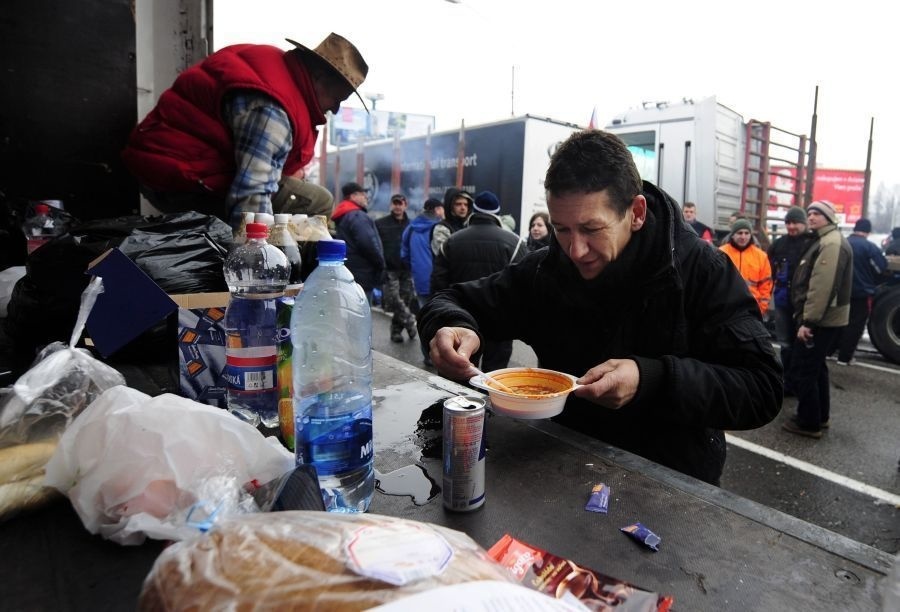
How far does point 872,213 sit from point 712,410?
43993 mm

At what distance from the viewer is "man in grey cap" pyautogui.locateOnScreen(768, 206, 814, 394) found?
6.15 meters

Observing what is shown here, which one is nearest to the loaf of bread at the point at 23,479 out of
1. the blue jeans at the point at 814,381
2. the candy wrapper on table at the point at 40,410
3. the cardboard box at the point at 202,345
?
the candy wrapper on table at the point at 40,410

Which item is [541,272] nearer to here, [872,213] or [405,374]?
[405,374]

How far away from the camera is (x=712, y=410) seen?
5.27 ft

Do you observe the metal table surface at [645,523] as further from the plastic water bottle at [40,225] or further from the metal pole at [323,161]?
the metal pole at [323,161]

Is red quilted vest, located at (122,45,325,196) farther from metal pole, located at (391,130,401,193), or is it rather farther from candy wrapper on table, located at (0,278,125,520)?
metal pole, located at (391,130,401,193)

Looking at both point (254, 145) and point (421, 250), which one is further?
point (421, 250)

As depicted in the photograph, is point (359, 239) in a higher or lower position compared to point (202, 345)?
higher

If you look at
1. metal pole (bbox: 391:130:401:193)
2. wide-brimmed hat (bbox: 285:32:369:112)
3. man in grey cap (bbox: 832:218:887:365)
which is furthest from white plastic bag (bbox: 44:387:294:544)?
metal pole (bbox: 391:130:401:193)

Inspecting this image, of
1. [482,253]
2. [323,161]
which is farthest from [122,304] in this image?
[323,161]

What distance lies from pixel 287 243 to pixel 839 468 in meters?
4.55

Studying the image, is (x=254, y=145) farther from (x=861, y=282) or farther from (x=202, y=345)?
Result: (x=861, y=282)

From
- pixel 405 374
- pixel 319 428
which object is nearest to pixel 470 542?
pixel 319 428

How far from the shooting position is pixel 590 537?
1036mm
